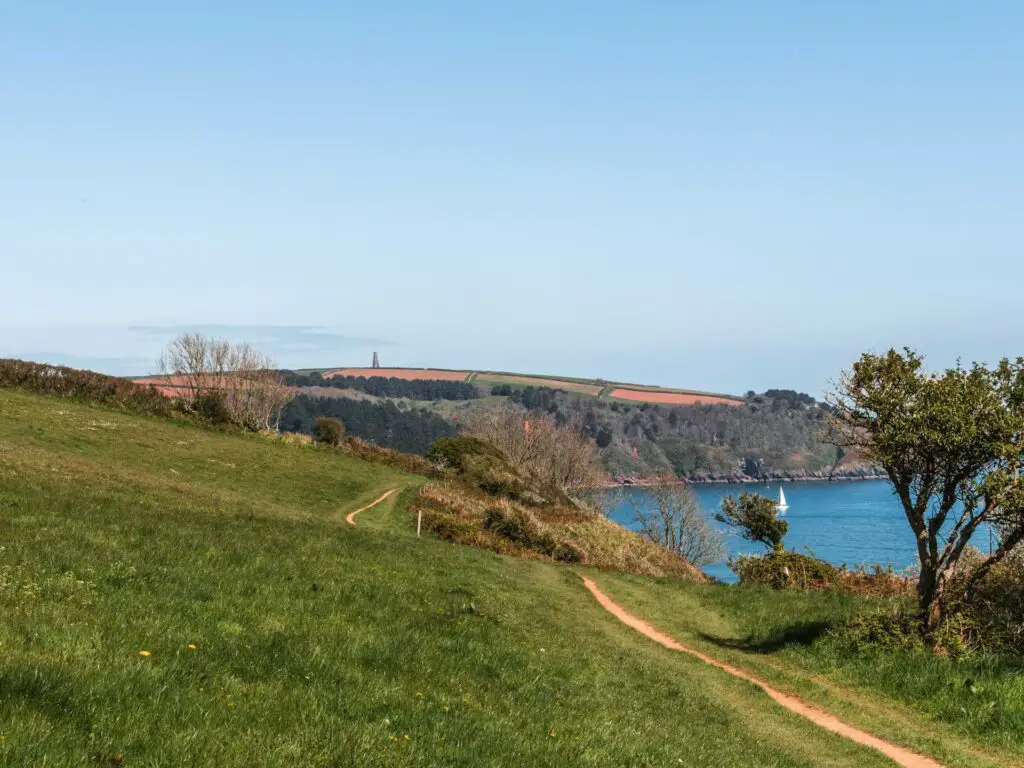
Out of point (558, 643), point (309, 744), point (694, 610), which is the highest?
point (309, 744)

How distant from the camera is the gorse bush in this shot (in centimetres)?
6281

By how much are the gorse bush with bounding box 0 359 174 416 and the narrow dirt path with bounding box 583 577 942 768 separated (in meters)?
51.1

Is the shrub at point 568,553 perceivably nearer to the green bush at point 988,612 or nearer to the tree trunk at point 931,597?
the green bush at point 988,612

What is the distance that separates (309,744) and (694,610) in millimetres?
26485

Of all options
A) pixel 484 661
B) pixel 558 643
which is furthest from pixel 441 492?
pixel 484 661

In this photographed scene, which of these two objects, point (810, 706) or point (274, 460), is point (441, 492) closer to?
point (274, 460)

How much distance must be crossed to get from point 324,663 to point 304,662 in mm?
327

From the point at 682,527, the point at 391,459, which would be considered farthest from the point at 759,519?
the point at 682,527

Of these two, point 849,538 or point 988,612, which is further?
point 849,538

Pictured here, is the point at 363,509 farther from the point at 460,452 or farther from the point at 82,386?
the point at 82,386

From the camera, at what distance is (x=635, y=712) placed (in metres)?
14.2

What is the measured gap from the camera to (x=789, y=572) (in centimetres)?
3928

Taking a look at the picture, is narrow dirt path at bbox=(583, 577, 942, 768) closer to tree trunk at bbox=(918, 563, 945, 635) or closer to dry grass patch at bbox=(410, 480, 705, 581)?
tree trunk at bbox=(918, 563, 945, 635)

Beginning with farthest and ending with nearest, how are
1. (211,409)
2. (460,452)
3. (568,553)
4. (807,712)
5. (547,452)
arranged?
(547,452)
(460,452)
(211,409)
(568,553)
(807,712)
